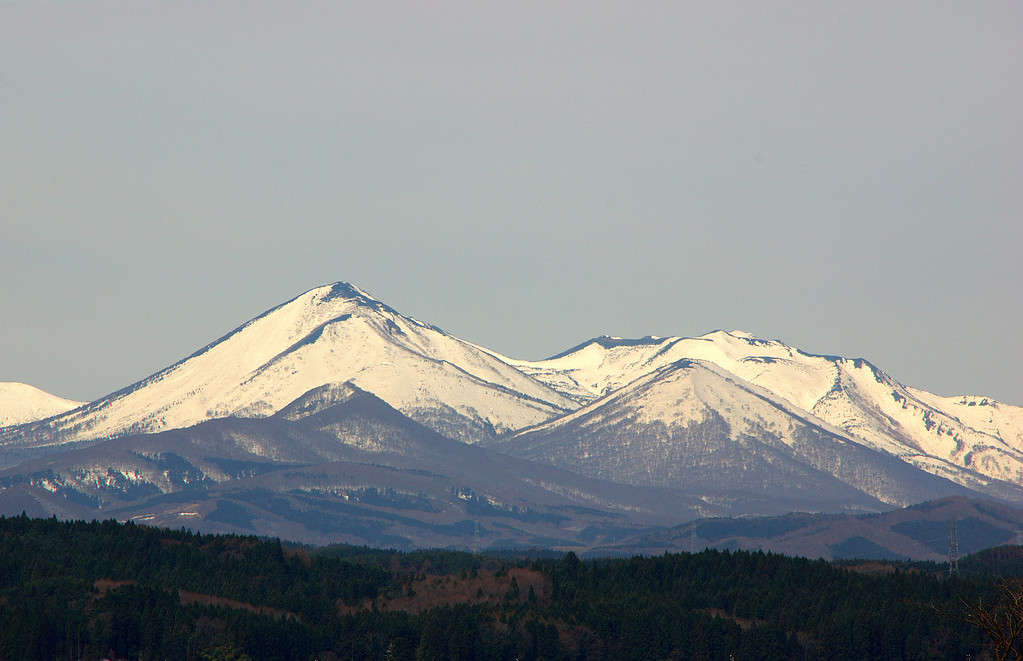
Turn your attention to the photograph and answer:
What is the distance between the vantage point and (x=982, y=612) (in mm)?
145750

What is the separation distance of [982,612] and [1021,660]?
8.69m

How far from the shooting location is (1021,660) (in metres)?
138
